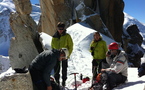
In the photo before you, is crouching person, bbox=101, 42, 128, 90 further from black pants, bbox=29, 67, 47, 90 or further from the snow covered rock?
the snow covered rock

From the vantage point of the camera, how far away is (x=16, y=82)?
371 centimetres

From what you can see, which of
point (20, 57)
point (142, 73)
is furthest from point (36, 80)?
point (20, 57)

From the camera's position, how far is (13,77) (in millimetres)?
3691

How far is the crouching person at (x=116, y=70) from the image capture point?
4.39 m

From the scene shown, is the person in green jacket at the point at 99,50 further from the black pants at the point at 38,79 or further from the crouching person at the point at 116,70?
the black pants at the point at 38,79

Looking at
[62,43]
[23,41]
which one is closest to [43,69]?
[62,43]

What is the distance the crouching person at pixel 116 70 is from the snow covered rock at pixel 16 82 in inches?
76.7

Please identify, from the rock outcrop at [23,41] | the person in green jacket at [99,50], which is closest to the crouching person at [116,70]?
the person in green jacket at [99,50]

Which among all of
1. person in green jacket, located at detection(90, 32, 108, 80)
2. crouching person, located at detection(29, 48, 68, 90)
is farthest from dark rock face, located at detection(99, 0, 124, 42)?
crouching person, located at detection(29, 48, 68, 90)

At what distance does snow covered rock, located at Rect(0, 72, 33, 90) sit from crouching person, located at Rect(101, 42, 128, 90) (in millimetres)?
1947

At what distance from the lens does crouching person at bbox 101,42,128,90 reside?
439 cm

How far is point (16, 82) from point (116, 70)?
8.17ft

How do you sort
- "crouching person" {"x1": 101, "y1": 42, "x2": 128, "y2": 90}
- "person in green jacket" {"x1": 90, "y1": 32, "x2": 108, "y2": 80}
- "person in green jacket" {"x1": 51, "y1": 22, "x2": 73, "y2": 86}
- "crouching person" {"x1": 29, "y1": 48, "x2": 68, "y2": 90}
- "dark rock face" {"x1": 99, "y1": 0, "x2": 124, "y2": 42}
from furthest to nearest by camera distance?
"dark rock face" {"x1": 99, "y1": 0, "x2": 124, "y2": 42}
"person in green jacket" {"x1": 90, "y1": 32, "x2": 108, "y2": 80}
"person in green jacket" {"x1": 51, "y1": 22, "x2": 73, "y2": 86}
"crouching person" {"x1": 101, "y1": 42, "x2": 128, "y2": 90}
"crouching person" {"x1": 29, "y1": 48, "x2": 68, "y2": 90}

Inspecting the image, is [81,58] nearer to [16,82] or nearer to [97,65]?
[97,65]
